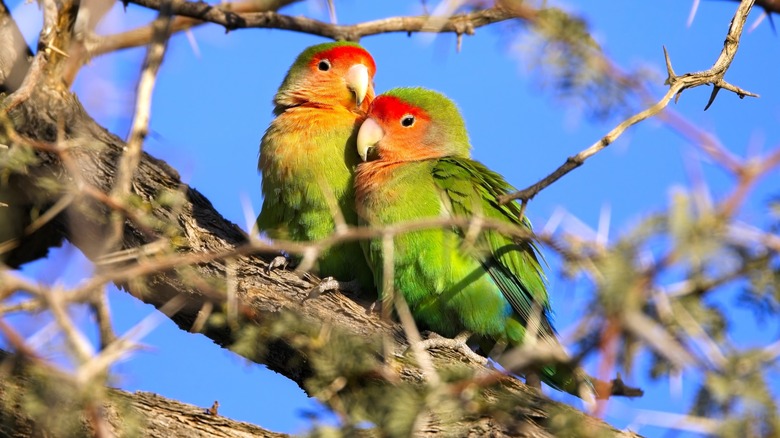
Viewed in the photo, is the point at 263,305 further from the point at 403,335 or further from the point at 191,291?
the point at 403,335

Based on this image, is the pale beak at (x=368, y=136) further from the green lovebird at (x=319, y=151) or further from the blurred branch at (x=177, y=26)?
the blurred branch at (x=177, y=26)

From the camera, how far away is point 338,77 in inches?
236

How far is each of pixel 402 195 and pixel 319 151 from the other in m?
0.69

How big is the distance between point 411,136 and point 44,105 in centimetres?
248

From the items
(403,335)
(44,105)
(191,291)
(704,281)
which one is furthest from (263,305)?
(704,281)

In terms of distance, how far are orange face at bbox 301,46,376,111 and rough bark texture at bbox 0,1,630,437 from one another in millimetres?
1151

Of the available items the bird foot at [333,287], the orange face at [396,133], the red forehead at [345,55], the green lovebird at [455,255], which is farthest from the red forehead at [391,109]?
the bird foot at [333,287]

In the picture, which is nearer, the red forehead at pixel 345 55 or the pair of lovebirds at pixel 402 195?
the pair of lovebirds at pixel 402 195

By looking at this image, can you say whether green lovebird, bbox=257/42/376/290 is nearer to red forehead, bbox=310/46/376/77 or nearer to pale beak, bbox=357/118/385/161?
red forehead, bbox=310/46/376/77

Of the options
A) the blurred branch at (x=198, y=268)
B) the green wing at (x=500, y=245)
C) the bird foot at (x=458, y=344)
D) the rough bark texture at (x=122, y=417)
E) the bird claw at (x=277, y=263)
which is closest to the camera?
the rough bark texture at (x=122, y=417)

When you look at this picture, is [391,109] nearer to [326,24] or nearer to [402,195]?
[402,195]

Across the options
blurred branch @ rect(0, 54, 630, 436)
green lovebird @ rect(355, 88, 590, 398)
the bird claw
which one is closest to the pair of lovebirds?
green lovebird @ rect(355, 88, 590, 398)

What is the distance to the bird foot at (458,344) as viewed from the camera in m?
4.85

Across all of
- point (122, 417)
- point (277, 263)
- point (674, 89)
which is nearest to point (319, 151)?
point (277, 263)
